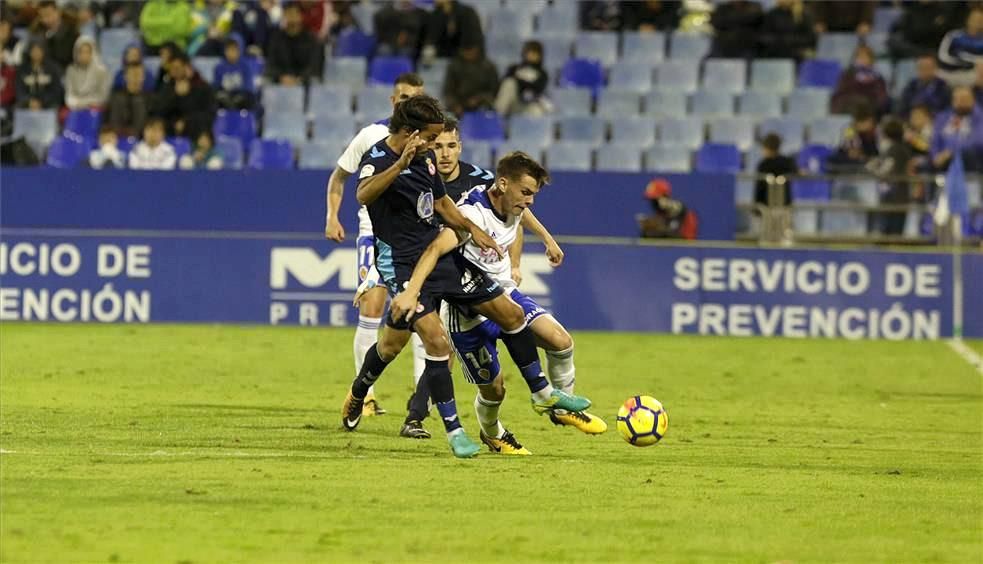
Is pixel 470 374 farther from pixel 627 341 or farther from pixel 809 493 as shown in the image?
pixel 627 341

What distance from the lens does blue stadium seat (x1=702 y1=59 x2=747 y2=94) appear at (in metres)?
24.3

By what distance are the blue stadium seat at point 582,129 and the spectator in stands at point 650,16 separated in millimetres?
1942

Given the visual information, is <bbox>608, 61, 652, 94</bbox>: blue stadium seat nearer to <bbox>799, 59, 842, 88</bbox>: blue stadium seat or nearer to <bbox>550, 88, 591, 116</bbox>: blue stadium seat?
<bbox>550, 88, 591, 116</bbox>: blue stadium seat

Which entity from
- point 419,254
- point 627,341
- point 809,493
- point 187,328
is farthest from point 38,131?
point 809,493

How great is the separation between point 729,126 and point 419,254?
1399cm

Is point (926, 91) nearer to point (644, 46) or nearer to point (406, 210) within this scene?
point (644, 46)

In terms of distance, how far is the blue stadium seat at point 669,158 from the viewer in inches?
Answer: 920

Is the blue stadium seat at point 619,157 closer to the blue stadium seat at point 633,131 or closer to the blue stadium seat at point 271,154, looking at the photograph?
the blue stadium seat at point 633,131

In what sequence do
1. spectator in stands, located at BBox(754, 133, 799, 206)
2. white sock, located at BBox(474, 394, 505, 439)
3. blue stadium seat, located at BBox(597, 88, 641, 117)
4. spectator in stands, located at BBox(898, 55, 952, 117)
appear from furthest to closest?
blue stadium seat, located at BBox(597, 88, 641, 117)
spectator in stands, located at BBox(898, 55, 952, 117)
spectator in stands, located at BBox(754, 133, 799, 206)
white sock, located at BBox(474, 394, 505, 439)

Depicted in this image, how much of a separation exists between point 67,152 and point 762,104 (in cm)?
922

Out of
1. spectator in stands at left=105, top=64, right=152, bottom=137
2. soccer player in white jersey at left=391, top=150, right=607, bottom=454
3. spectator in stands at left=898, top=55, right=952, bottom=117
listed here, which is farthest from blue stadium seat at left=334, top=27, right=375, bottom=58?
soccer player in white jersey at left=391, top=150, right=607, bottom=454

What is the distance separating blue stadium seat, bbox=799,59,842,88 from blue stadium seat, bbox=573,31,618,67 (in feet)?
8.51

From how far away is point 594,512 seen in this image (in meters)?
8.27

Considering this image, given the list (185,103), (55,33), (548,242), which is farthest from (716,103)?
(548,242)
